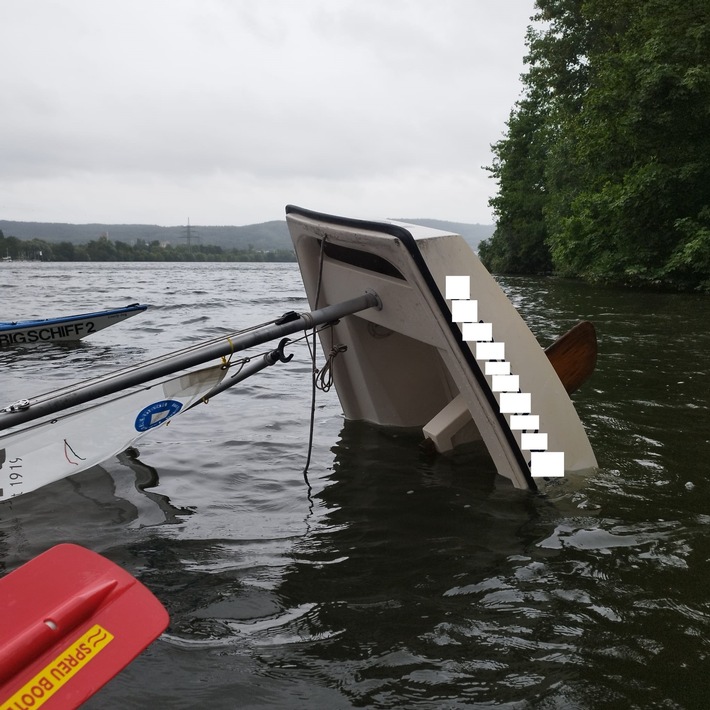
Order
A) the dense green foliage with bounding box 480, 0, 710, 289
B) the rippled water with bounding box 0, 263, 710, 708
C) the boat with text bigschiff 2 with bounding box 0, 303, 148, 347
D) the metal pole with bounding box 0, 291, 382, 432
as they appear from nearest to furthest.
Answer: the rippled water with bounding box 0, 263, 710, 708
the metal pole with bounding box 0, 291, 382, 432
the boat with text bigschiff 2 with bounding box 0, 303, 148, 347
the dense green foliage with bounding box 480, 0, 710, 289

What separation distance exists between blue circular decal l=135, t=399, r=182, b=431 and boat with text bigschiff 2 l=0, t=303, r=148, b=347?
8069 millimetres

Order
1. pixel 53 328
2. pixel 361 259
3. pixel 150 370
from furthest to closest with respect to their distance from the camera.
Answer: pixel 53 328 → pixel 361 259 → pixel 150 370

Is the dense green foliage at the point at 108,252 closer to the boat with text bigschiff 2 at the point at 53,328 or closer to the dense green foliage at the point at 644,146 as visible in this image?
the dense green foliage at the point at 644,146

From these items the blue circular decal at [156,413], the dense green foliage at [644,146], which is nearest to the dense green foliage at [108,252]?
the dense green foliage at [644,146]

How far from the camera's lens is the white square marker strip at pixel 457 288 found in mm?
3580

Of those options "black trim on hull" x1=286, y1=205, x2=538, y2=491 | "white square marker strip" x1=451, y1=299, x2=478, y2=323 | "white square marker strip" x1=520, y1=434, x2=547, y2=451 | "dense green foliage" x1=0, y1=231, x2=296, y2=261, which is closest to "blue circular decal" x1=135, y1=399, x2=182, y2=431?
"black trim on hull" x1=286, y1=205, x2=538, y2=491

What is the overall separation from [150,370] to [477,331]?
170 centimetres

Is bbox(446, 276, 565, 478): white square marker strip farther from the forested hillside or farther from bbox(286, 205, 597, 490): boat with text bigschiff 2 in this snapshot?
the forested hillside

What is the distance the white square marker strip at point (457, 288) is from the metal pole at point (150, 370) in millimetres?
741

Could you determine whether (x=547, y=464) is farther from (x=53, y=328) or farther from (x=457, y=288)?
(x=53, y=328)

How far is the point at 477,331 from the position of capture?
361cm

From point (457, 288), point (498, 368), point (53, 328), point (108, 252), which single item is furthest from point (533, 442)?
point (108, 252)

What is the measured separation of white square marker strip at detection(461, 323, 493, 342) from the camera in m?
Result: 3.59

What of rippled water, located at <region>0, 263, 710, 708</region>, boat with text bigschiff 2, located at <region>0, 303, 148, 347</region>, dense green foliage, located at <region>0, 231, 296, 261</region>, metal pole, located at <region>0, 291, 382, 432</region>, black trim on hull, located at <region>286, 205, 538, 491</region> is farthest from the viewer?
dense green foliage, located at <region>0, 231, 296, 261</region>
